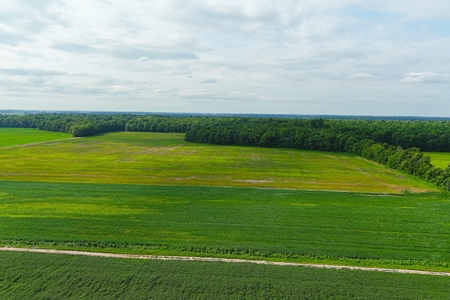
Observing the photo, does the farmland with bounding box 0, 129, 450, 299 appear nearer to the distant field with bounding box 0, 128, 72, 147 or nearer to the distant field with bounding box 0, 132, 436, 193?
the distant field with bounding box 0, 132, 436, 193

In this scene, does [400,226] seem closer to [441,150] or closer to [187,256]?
[187,256]

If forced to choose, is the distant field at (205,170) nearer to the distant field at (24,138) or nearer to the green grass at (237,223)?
the green grass at (237,223)

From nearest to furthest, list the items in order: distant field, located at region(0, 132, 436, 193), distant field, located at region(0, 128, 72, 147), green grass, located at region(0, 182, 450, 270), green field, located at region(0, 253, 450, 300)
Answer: green field, located at region(0, 253, 450, 300) < green grass, located at region(0, 182, 450, 270) < distant field, located at region(0, 132, 436, 193) < distant field, located at region(0, 128, 72, 147)

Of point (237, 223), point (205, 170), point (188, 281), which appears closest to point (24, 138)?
point (205, 170)

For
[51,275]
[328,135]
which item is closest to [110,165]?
[51,275]

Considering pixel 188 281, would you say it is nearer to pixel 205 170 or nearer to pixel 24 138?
pixel 205 170

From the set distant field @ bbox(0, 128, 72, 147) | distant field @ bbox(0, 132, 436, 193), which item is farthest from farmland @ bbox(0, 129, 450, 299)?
distant field @ bbox(0, 128, 72, 147)
